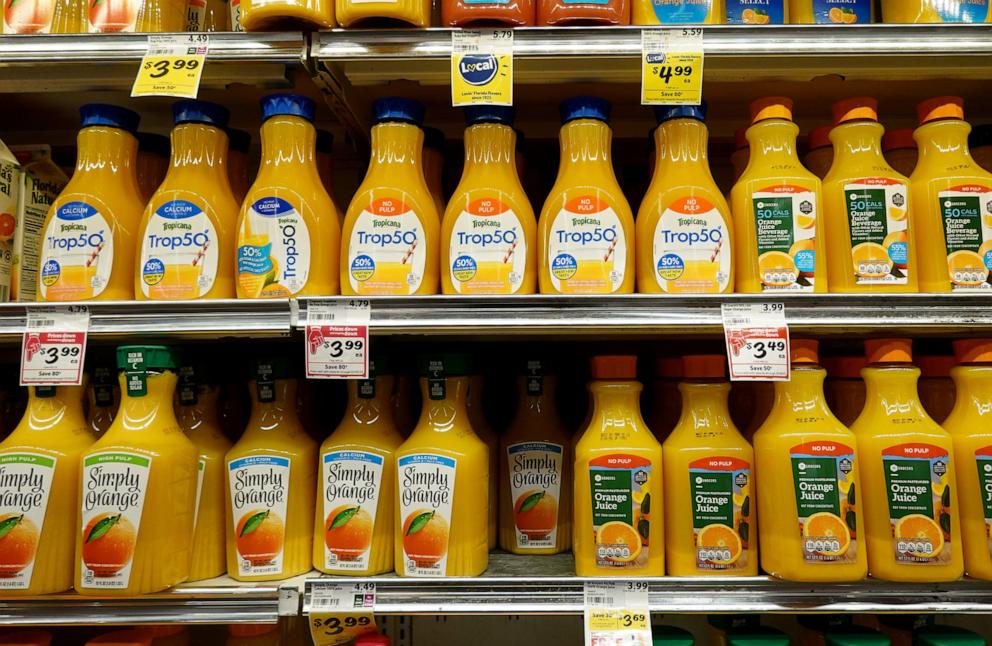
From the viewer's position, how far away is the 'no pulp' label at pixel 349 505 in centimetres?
113

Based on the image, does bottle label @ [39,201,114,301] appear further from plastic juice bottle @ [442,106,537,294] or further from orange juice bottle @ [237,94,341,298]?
plastic juice bottle @ [442,106,537,294]

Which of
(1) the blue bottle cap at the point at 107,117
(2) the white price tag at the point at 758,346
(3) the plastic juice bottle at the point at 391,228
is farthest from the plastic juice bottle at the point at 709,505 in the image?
(1) the blue bottle cap at the point at 107,117

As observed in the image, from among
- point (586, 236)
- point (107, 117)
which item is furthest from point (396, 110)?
point (107, 117)

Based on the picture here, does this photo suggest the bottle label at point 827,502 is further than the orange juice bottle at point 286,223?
No

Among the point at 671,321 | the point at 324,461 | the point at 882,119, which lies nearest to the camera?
the point at 671,321

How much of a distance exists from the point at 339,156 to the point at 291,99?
0.45m

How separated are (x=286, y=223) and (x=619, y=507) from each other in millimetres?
796

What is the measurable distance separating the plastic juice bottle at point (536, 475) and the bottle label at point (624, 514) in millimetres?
207

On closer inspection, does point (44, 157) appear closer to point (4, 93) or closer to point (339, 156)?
point (4, 93)

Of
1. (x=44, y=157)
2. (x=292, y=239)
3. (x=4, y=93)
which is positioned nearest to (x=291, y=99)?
(x=292, y=239)

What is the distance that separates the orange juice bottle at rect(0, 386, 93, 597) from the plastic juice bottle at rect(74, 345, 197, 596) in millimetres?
52

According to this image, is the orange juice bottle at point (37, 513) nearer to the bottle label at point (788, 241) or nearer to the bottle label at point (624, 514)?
the bottle label at point (624, 514)

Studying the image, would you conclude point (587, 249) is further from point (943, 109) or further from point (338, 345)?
point (943, 109)

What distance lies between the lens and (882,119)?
5.11ft
